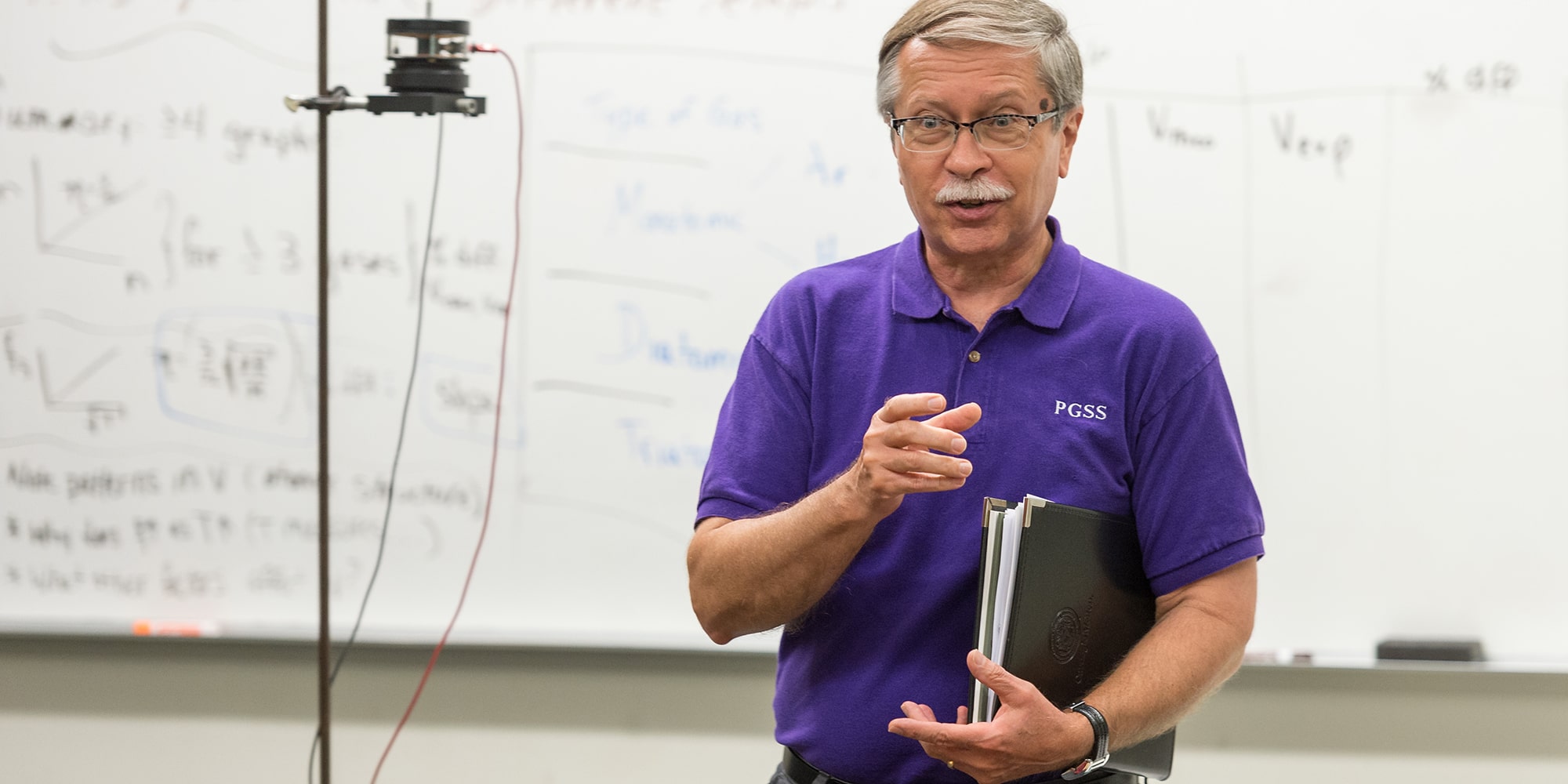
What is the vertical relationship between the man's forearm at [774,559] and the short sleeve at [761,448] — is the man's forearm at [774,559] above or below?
below

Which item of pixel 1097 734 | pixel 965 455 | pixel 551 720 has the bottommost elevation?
pixel 551 720

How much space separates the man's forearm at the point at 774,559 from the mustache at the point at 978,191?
0.96 ft

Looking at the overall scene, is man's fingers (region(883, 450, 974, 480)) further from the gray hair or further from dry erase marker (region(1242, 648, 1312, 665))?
dry erase marker (region(1242, 648, 1312, 665))

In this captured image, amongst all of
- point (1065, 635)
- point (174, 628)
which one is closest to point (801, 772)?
point (1065, 635)

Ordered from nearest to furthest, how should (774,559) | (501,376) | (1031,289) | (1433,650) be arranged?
(774,559) → (1031,289) → (1433,650) → (501,376)

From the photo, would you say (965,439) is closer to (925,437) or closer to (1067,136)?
(925,437)

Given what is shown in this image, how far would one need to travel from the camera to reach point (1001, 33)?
118 cm

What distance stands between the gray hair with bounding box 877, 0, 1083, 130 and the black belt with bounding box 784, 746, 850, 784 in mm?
613

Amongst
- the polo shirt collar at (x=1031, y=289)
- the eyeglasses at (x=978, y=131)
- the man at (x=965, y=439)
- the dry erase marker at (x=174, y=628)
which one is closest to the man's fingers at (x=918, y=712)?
the man at (x=965, y=439)

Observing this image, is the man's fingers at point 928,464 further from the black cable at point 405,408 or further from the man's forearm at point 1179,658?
the black cable at point 405,408

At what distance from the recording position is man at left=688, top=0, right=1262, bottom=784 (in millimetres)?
1142

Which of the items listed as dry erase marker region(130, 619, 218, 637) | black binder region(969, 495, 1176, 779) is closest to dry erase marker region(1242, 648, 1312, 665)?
black binder region(969, 495, 1176, 779)

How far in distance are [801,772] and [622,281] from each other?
99 centimetres

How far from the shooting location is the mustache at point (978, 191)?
3.87 ft
